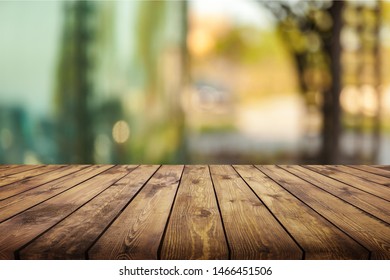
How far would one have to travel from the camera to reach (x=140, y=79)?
3.30m

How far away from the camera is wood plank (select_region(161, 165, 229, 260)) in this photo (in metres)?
1.19

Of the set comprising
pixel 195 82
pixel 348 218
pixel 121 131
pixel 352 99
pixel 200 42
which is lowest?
pixel 348 218

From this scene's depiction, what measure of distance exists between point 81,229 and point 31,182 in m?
1.08

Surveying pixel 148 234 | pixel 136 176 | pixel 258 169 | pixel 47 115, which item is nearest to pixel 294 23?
pixel 258 169

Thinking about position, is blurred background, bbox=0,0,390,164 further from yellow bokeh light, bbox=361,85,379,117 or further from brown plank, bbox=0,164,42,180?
brown plank, bbox=0,164,42,180

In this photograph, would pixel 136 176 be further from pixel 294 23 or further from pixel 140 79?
pixel 294 23

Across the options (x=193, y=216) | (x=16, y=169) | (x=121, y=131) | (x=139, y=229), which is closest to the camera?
(x=139, y=229)

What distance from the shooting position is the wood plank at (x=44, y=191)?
1.69m

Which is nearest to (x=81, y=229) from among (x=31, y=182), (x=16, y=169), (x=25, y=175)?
(x=31, y=182)

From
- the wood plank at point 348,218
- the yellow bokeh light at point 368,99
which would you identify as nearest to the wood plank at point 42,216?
the wood plank at point 348,218

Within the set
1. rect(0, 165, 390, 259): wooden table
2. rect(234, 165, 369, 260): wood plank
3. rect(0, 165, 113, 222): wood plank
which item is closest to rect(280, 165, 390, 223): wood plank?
rect(0, 165, 390, 259): wooden table

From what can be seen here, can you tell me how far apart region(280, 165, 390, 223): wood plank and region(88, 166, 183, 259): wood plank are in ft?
2.55

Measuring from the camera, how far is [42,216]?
156cm

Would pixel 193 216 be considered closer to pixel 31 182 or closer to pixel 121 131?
pixel 31 182
